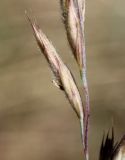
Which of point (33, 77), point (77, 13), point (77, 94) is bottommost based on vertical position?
point (33, 77)

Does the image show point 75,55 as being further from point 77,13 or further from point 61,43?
point 61,43

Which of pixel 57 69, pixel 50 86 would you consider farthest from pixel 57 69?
pixel 50 86

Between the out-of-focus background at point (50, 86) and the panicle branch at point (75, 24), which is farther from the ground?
the panicle branch at point (75, 24)

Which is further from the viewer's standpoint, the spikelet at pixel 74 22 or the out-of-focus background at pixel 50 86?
the out-of-focus background at pixel 50 86

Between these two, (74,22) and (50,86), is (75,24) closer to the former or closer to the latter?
(74,22)

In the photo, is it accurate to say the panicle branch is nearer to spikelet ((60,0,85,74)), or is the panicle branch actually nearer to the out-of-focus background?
spikelet ((60,0,85,74))

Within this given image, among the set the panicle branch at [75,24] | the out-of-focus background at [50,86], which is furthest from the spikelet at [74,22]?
the out-of-focus background at [50,86]

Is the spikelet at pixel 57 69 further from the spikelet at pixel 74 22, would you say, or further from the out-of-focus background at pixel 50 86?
the out-of-focus background at pixel 50 86

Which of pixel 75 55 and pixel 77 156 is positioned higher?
pixel 75 55

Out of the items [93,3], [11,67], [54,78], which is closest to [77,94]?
[54,78]
